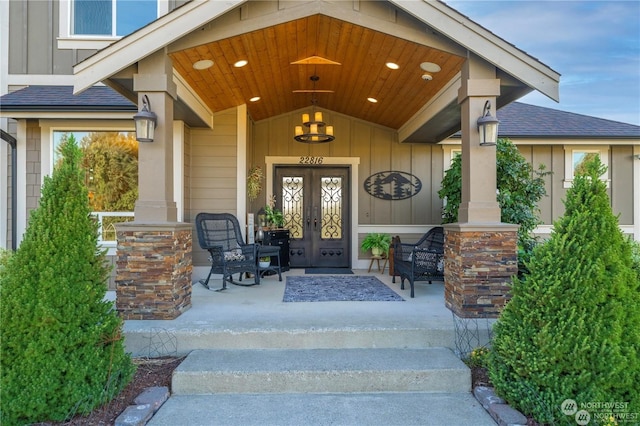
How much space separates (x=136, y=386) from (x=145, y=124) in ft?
7.51

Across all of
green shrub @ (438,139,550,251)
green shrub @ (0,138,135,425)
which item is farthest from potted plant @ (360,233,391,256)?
green shrub @ (0,138,135,425)

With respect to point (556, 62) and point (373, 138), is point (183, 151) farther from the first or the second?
point (556, 62)

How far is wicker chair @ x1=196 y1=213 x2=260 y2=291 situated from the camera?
497cm

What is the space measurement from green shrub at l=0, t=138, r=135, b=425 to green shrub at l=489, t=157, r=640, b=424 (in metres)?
2.68

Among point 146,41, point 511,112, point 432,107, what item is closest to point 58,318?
point 146,41

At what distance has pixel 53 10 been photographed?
5.46 metres

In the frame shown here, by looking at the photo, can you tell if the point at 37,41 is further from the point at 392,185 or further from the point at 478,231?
the point at 478,231

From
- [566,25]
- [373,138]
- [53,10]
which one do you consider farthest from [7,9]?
[566,25]

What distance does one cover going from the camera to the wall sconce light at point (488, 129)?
3.65 m

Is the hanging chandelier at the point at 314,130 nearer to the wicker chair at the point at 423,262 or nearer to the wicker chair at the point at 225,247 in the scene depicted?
the wicker chair at the point at 225,247

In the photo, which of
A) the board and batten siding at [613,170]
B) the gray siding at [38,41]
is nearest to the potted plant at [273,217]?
the gray siding at [38,41]

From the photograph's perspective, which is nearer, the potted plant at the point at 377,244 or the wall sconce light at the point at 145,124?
the wall sconce light at the point at 145,124

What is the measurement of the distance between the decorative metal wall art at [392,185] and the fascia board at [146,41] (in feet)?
14.0

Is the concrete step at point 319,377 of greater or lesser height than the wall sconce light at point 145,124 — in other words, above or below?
below
